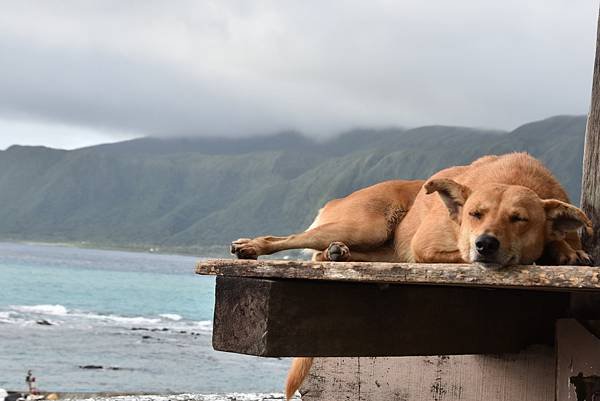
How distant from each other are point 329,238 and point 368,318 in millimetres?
913

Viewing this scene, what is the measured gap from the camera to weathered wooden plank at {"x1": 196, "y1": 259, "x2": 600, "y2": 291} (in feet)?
10.5

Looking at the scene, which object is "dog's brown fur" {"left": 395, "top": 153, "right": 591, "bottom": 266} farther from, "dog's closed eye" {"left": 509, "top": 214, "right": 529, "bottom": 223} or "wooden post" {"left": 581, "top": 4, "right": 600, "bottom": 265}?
"wooden post" {"left": 581, "top": 4, "right": 600, "bottom": 265}

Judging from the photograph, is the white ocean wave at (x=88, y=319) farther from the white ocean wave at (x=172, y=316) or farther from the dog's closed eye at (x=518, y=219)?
the dog's closed eye at (x=518, y=219)

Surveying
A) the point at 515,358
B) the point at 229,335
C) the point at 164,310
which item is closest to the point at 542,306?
the point at 515,358

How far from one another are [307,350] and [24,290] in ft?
367

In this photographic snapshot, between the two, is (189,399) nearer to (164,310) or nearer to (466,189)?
(466,189)

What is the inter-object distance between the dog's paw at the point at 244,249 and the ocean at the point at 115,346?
3.36 meters

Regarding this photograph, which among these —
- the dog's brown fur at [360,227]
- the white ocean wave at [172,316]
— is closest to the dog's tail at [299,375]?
the dog's brown fur at [360,227]

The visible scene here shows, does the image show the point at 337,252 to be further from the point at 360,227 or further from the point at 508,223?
the point at 508,223

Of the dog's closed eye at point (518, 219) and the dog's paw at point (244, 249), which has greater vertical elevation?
the dog's closed eye at point (518, 219)

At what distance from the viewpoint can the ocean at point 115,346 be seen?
48.1 m

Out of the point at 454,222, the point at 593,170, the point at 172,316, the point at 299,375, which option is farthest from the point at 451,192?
the point at 172,316

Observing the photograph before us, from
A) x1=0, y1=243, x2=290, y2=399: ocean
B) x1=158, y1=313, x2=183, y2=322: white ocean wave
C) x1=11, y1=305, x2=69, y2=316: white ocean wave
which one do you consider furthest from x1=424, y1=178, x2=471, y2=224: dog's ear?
x1=158, y1=313, x2=183, y2=322: white ocean wave

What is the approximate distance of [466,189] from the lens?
13.7 ft
